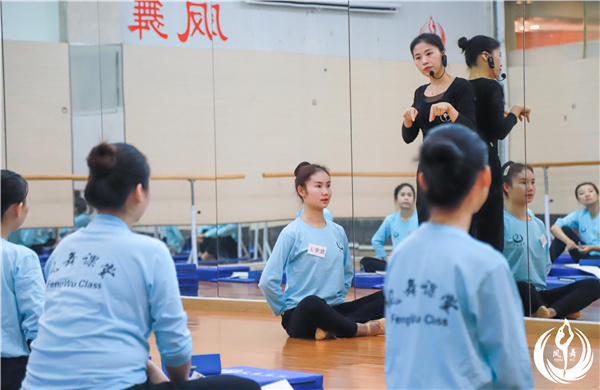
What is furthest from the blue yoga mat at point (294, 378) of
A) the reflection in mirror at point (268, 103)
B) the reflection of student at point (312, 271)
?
the reflection in mirror at point (268, 103)

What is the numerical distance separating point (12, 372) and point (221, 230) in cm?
308

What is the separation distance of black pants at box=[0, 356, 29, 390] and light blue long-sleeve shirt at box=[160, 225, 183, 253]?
3229 millimetres

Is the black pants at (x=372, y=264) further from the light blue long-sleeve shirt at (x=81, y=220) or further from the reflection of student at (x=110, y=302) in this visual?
the reflection of student at (x=110, y=302)

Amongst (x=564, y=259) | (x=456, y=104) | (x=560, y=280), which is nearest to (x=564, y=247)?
(x=564, y=259)

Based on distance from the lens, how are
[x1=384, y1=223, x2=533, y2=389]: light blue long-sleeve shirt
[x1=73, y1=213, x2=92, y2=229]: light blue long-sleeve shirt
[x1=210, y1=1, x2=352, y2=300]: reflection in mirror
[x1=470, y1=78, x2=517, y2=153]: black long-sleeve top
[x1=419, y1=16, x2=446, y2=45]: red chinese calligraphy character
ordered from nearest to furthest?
1. [x1=384, y1=223, x2=533, y2=389]: light blue long-sleeve shirt
2. [x1=470, y1=78, x2=517, y2=153]: black long-sleeve top
3. [x1=419, y1=16, x2=446, y2=45]: red chinese calligraphy character
4. [x1=210, y1=1, x2=352, y2=300]: reflection in mirror
5. [x1=73, y1=213, x2=92, y2=229]: light blue long-sleeve shirt

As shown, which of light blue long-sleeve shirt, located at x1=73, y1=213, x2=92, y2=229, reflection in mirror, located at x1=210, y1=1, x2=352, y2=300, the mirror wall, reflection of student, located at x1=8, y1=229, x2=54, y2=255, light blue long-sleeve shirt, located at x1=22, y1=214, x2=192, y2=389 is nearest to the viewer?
light blue long-sleeve shirt, located at x1=22, y1=214, x2=192, y2=389

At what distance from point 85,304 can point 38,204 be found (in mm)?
5153

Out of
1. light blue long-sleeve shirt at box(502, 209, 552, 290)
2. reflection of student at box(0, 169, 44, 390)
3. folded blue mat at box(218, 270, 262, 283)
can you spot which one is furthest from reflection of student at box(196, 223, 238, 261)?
reflection of student at box(0, 169, 44, 390)

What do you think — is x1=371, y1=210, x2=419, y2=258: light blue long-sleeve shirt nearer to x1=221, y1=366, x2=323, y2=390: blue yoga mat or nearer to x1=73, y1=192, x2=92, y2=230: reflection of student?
x1=221, y1=366, x2=323, y2=390: blue yoga mat

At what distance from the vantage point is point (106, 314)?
1.60 metres

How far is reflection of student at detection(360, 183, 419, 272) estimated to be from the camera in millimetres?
4668

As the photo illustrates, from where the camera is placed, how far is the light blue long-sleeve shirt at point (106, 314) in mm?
1571

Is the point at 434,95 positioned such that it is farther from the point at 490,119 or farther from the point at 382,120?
the point at 382,120
